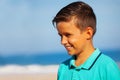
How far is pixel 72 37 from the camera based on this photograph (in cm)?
149

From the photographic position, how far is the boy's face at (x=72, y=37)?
4.83ft

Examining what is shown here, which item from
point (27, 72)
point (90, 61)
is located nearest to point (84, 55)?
point (90, 61)

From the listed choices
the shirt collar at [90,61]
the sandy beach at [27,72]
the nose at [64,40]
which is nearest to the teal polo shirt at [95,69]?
the shirt collar at [90,61]

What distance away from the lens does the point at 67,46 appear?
1483 mm

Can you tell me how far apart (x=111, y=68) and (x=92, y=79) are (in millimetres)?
81

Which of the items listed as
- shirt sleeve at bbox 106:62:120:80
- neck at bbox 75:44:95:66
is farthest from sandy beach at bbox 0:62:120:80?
shirt sleeve at bbox 106:62:120:80

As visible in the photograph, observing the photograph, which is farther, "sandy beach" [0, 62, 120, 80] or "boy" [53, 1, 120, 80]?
"sandy beach" [0, 62, 120, 80]

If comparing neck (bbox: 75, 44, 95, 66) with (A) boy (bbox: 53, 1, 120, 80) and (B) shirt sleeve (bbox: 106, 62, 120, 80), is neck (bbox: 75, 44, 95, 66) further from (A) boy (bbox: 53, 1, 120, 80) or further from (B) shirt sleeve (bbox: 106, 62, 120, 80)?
(B) shirt sleeve (bbox: 106, 62, 120, 80)

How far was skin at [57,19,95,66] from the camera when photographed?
4.83ft

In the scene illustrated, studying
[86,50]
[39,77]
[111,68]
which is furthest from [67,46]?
[39,77]

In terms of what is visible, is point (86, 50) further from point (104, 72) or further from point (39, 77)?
point (39, 77)

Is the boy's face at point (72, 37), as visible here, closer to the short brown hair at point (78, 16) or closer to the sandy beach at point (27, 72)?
the short brown hair at point (78, 16)

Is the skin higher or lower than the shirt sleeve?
higher

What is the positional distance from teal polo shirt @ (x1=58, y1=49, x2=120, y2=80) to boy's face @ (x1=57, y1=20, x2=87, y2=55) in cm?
6
